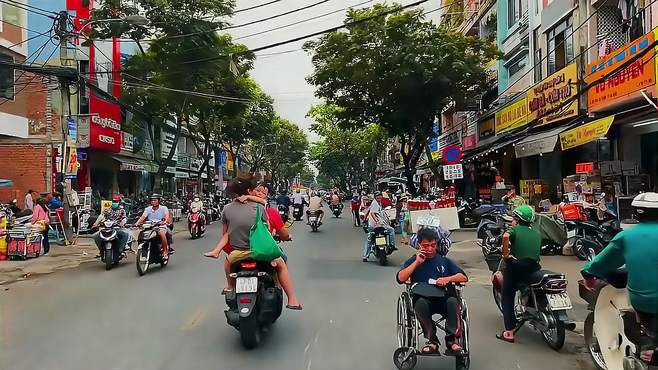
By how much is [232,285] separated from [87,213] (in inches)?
615

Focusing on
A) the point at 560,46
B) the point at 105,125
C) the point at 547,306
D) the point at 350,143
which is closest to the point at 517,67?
the point at 560,46

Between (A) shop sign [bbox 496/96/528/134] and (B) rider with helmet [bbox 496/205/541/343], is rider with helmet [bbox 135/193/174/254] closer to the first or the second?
(B) rider with helmet [bbox 496/205/541/343]

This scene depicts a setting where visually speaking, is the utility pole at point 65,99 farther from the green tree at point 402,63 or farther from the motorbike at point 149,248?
the green tree at point 402,63

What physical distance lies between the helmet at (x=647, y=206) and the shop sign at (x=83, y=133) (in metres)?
17.4

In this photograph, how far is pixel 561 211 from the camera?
13.5 metres

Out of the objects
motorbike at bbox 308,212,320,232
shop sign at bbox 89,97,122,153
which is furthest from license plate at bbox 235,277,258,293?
shop sign at bbox 89,97,122,153

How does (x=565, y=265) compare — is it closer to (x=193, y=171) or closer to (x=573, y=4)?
(x=573, y=4)

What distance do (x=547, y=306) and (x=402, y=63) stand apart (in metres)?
17.7

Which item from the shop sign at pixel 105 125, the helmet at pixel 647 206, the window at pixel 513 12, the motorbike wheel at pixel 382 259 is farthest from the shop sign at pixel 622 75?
the shop sign at pixel 105 125

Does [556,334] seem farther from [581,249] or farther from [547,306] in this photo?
[581,249]

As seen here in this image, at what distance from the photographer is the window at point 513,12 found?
2505 cm

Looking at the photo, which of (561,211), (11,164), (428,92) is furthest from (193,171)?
(561,211)

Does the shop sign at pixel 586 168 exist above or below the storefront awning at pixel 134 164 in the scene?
below

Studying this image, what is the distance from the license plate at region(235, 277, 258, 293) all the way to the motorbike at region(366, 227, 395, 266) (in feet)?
21.9
